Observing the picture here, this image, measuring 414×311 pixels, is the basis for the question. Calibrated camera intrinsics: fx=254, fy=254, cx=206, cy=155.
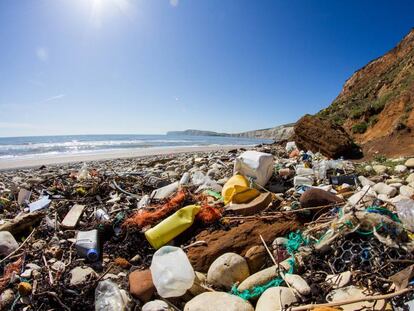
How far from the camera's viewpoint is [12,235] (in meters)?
3.40

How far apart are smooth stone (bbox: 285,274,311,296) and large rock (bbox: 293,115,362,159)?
7.04 metres

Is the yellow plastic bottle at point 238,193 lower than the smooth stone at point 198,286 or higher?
higher

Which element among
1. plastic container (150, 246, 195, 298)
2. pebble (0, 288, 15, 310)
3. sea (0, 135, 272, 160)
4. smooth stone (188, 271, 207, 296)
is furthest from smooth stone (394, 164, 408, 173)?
sea (0, 135, 272, 160)

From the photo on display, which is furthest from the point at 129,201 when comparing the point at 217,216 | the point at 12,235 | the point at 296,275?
the point at 296,275

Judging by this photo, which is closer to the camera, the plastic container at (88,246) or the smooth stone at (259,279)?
the smooth stone at (259,279)

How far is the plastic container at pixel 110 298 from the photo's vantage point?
224cm

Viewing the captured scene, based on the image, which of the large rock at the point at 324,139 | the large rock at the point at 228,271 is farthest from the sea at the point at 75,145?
the large rock at the point at 228,271

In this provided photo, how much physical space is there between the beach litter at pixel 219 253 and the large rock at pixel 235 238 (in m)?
0.01

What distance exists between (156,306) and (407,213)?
105 inches

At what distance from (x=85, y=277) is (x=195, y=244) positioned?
46.3 inches

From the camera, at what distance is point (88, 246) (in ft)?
10.0

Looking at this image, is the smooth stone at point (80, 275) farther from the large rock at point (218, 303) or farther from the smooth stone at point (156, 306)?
the large rock at point (218, 303)

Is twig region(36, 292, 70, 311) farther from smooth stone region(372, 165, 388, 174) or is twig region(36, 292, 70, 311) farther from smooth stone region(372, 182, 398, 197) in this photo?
smooth stone region(372, 165, 388, 174)

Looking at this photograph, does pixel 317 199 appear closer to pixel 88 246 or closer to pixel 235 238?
pixel 235 238
